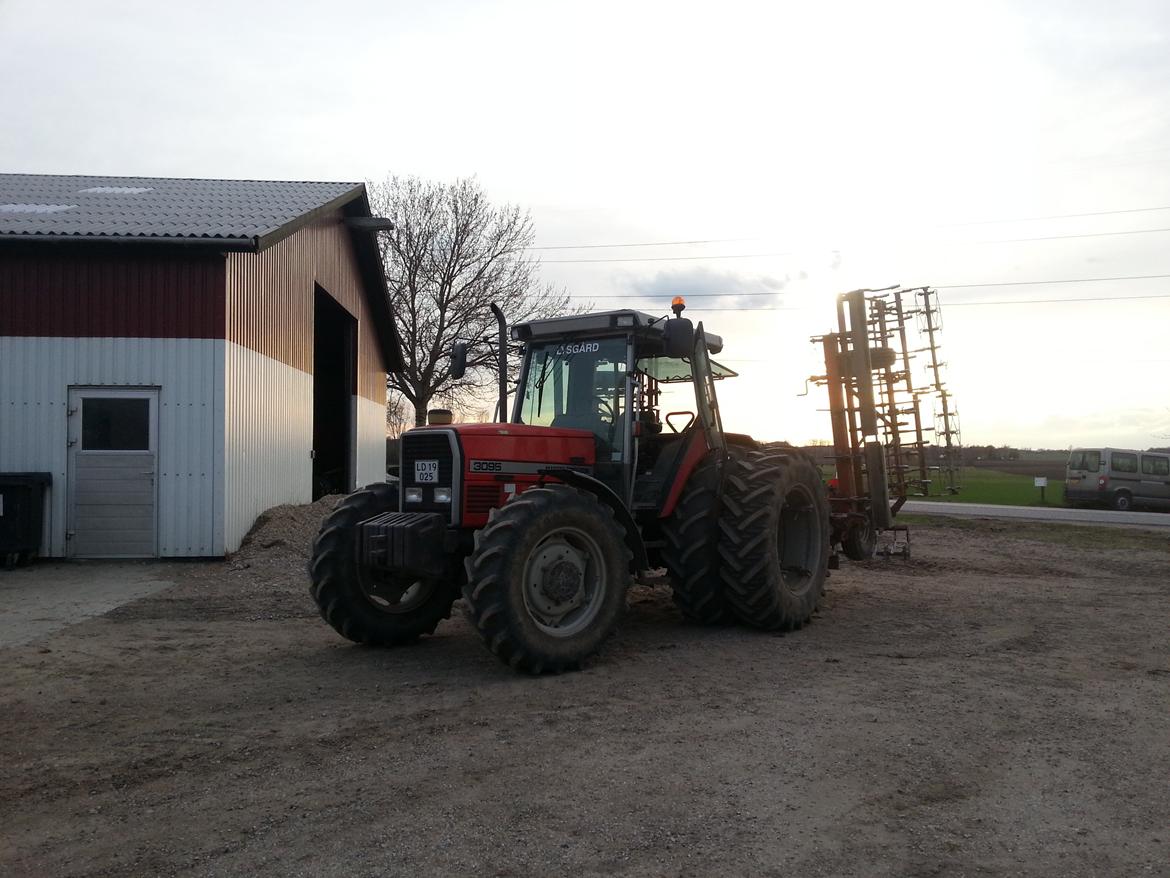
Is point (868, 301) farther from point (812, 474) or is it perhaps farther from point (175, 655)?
point (175, 655)

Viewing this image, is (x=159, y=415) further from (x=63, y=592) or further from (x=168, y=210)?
(x=168, y=210)

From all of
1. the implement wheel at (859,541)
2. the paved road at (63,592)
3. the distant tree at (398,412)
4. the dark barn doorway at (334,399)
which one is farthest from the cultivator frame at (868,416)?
the distant tree at (398,412)

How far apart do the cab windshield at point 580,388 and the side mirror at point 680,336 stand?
66cm

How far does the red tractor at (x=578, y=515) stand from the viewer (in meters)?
6.29

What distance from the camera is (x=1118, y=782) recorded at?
4.32m

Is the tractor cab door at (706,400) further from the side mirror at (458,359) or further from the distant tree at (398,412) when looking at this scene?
the distant tree at (398,412)

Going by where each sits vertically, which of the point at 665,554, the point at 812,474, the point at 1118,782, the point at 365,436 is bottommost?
the point at 1118,782

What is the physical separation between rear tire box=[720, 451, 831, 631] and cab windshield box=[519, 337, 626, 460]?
1091mm

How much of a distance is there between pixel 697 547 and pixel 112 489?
8.58 m

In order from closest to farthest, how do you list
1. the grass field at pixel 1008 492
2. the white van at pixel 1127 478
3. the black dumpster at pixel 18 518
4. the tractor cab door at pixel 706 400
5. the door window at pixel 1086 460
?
the tractor cab door at pixel 706 400, the black dumpster at pixel 18 518, the white van at pixel 1127 478, the door window at pixel 1086 460, the grass field at pixel 1008 492

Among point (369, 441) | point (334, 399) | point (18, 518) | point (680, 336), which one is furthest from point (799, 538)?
point (369, 441)

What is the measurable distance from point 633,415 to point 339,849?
441 centimetres

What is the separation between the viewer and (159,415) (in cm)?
1257

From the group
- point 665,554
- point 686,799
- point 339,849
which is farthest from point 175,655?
point 686,799
